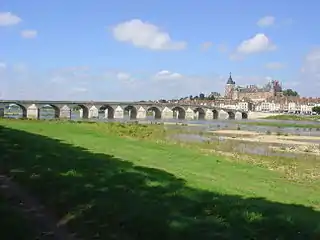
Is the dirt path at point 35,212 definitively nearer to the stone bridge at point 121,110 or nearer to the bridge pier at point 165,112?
the stone bridge at point 121,110

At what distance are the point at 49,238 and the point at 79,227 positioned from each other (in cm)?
77

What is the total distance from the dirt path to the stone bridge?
300ft

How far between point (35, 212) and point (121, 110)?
137800 mm

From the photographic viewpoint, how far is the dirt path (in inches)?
279

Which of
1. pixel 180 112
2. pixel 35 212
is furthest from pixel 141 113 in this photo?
pixel 35 212

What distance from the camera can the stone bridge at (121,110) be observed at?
117188 mm

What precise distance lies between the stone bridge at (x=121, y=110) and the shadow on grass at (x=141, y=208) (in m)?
89.7

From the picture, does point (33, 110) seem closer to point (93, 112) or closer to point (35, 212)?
point (93, 112)

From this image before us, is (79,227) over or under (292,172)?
over

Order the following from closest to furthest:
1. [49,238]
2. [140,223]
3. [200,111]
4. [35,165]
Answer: [49,238] → [140,223] → [35,165] → [200,111]

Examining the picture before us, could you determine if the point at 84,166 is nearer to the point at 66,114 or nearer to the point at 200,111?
the point at 66,114

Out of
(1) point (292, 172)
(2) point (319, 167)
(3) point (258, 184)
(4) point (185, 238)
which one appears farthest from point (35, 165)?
(2) point (319, 167)

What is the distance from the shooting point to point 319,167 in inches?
1190

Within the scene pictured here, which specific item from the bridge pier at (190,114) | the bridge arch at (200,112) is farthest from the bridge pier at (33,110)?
the bridge arch at (200,112)
